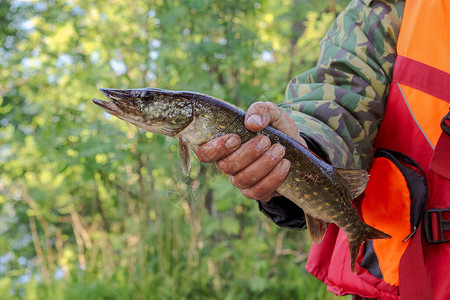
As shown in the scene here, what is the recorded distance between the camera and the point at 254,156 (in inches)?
60.6

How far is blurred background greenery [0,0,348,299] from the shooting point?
14.8ft

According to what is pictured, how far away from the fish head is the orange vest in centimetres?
89

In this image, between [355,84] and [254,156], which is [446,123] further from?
[254,156]

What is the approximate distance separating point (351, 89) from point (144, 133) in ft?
9.85

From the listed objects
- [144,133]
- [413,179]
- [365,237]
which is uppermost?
[413,179]

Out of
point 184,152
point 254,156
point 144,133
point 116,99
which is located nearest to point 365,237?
point 254,156

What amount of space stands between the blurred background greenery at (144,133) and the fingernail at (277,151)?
2.30 meters

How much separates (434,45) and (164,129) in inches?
44.2

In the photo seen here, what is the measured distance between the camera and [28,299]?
16.0 feet

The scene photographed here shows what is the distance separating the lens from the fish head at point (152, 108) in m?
1.46

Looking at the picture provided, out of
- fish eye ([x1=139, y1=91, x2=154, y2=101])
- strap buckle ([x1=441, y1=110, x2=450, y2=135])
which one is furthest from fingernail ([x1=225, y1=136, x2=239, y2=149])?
strap buckle ([x1=441, y1=110, x2=450, y2=135])

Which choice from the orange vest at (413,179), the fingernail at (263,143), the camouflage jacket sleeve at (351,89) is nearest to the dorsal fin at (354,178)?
the camouflage jacket sleeve at (351,89)

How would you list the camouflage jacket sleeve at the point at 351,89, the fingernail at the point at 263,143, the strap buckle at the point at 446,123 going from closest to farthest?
the fingernail at the point at 263,143, the strap buckle at the point at 446,123, the camouflage jacket sleeve at the point at 351,89

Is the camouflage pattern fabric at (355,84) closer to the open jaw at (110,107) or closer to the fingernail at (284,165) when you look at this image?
the fingernail at (284,165)
